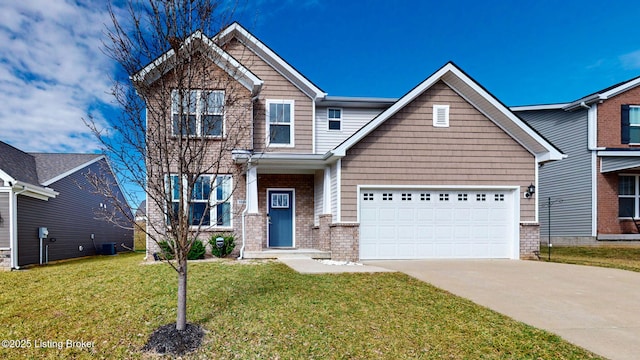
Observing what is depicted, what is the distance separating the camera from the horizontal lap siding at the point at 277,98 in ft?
43.2

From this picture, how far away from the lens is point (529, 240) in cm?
1181

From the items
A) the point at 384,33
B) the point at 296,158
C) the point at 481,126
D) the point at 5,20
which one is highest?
the point at 384,33

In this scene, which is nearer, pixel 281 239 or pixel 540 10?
pixel 281 239

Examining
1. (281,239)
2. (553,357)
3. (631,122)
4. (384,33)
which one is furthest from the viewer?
(384,33)

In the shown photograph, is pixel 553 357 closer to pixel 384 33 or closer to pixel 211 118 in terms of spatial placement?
pixel 211 118

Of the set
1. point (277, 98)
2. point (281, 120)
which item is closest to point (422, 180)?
point (281, 120)

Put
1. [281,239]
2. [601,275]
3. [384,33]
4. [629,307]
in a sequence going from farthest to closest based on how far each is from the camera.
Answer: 1. [384,33]
2. [281,239]
3. [601,275]
4. [629,307]

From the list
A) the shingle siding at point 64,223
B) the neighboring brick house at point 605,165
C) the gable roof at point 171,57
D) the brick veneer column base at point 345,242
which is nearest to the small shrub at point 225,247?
the brick veneer column base at point 345,242

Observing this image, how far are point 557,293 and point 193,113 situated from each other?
7.29 meters

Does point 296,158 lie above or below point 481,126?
below

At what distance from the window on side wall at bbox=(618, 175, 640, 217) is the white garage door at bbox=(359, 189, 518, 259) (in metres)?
8.40

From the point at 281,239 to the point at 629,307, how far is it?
31.8 ft

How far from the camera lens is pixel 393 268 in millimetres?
9781

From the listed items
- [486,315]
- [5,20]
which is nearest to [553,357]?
[486,315]
